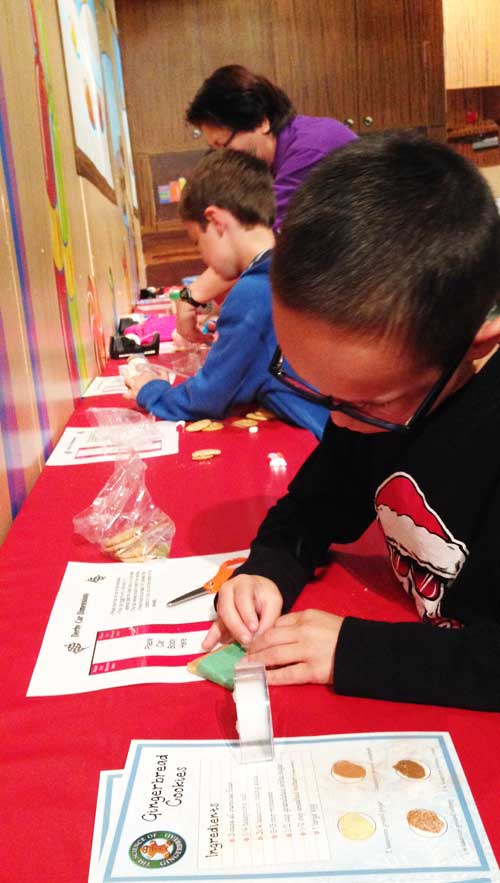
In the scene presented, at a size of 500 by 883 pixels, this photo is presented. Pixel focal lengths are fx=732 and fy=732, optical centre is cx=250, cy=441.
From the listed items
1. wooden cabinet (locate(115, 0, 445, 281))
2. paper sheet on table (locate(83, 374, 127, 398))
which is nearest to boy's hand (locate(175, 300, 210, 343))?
paper sheet on table (locate(83, 374, 127, 398))

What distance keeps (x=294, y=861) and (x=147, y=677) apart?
234 mm

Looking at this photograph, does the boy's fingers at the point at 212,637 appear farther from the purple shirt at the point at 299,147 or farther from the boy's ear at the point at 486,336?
the purple shirt at the point at 299,147

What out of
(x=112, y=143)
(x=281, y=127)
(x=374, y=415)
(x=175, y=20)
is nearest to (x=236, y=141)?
(x=281, y=127)

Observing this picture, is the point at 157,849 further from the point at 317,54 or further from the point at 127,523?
the point at 317,54

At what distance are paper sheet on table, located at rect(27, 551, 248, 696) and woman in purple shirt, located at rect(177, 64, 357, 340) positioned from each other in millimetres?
1240

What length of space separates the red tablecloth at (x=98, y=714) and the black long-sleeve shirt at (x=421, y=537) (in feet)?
0.08

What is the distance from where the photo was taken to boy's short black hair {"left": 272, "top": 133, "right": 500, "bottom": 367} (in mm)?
519

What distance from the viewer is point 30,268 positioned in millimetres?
1230

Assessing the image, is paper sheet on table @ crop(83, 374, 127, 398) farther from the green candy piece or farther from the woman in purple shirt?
the green candy piece

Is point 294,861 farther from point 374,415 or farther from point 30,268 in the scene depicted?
point 30,268

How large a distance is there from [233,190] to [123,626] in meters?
1.19

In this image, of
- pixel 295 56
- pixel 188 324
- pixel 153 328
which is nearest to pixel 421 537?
pixel 188 324

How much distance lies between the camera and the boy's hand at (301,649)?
61 centimetres

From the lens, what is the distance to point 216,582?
0.79 metres
